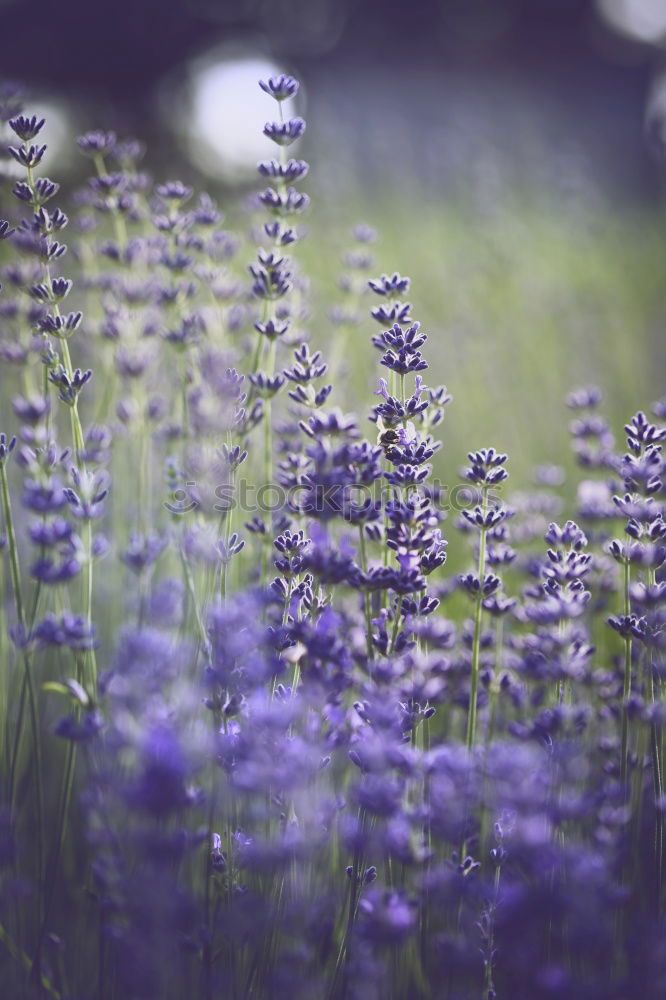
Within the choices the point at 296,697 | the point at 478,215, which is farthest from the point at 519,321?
the point at 296,697

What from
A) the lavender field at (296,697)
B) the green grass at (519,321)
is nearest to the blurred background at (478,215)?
the green grass at (519,321)

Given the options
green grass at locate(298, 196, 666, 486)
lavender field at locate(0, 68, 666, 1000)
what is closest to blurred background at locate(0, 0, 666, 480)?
green grass at locate(298, 196, 666, 486)

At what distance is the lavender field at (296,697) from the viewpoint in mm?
1191

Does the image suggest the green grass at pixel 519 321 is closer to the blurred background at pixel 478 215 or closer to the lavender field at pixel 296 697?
the blurred background at pixel 478 215

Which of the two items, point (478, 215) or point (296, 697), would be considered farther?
point (478, 215)

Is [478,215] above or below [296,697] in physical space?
above

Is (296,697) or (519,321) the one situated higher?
(519,321)

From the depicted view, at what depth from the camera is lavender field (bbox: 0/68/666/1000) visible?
1.19 metres

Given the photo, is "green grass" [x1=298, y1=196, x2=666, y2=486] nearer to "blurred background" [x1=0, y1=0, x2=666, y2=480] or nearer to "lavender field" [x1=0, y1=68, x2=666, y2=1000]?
"blurred background" [x1=0, y1=0, x2=666, y2=480]

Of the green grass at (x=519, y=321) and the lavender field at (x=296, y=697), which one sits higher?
the green grass at (x=519, y=321)

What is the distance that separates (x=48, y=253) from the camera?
182cm

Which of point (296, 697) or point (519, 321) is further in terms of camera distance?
point (519, 321)

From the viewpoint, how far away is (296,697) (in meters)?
1.50

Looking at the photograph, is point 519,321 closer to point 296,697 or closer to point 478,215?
point 478,215
